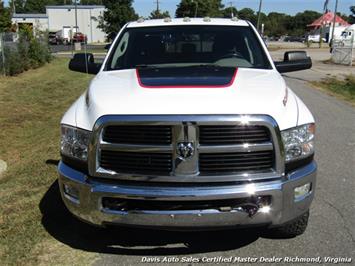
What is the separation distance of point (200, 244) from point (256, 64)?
6.33ft

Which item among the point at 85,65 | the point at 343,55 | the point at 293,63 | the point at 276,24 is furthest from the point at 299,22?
the point at 85,65

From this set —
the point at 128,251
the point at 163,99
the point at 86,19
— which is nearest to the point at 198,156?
the point at 163,99

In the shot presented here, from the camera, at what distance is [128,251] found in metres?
4.04

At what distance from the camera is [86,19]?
300 ft

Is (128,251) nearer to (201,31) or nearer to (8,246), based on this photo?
(8,246)

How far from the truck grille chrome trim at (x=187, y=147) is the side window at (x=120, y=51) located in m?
1.71

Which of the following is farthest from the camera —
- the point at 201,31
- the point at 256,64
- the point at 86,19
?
the point at 86,19

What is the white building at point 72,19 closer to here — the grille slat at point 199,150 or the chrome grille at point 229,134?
the grille slat at point 199,150

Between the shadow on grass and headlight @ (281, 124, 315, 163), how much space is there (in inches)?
34.1

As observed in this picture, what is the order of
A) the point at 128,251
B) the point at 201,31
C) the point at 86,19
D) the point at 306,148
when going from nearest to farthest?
the point at 306,148 → the point at 128,251 → the point at 201,31 → the point at 86,19

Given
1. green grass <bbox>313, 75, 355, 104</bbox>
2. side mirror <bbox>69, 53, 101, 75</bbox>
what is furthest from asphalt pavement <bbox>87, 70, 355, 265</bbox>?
green grass <bbox>313, 75, 355, 104</bbox>

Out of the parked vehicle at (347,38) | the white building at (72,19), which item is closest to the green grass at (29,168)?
the parked vehicle at (347,38)

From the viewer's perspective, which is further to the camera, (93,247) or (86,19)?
(86,19)

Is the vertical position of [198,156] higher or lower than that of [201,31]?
lower
